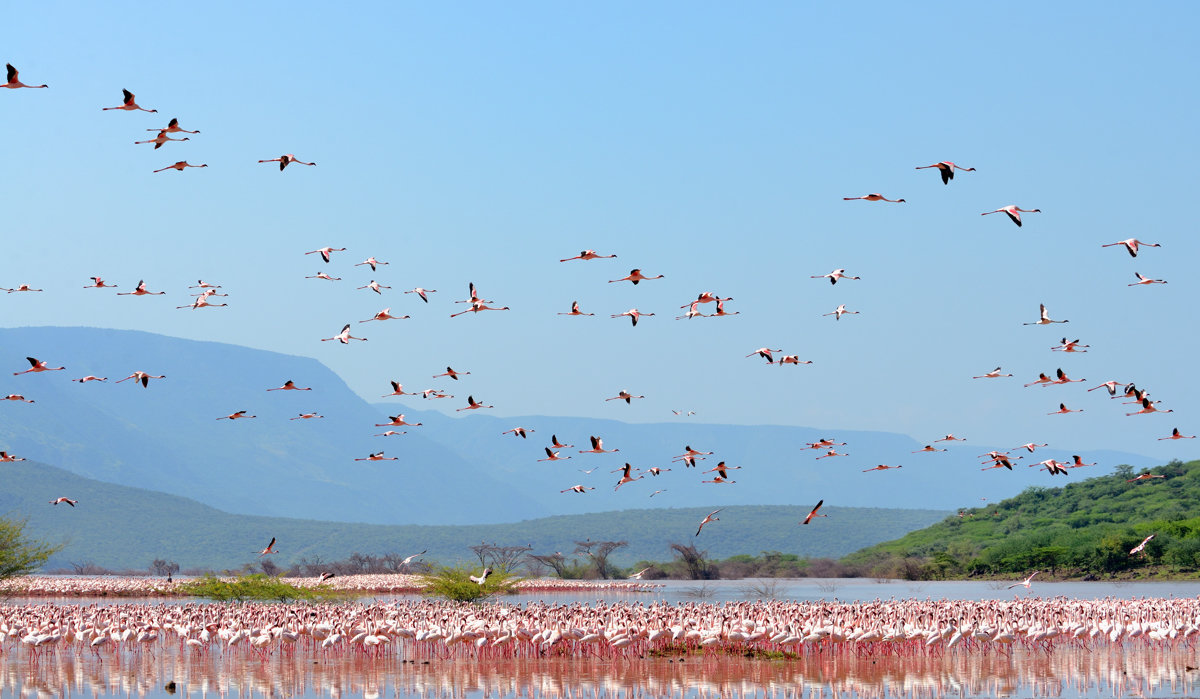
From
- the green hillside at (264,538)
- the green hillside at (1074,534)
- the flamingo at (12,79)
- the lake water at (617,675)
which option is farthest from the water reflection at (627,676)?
the green hillside at (264,538)

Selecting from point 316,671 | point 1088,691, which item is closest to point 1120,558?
point 1088,691

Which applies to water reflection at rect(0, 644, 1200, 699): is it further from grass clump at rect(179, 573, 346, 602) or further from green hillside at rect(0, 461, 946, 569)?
green hillside at rect(0, 461, 946, 569)

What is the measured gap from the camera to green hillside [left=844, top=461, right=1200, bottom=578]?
73312 millimetres

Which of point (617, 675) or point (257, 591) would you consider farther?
point (257, 591)

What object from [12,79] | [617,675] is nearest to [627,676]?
[617,675]

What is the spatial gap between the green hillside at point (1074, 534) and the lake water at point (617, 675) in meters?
41.2

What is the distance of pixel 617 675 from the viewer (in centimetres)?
2902

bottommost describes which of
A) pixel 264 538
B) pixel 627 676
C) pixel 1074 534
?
pixel 627 676

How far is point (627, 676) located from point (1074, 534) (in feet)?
210

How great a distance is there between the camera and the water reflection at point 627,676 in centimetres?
2661

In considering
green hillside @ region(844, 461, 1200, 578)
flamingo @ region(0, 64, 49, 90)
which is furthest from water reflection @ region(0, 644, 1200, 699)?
green hillside @ region(844, 461, 1200, 578)

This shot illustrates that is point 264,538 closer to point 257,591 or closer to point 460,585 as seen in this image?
point 257,591

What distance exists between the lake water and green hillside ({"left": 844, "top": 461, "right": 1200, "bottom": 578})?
41.2 m

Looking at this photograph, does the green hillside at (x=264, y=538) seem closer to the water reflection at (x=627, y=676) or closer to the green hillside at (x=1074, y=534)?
the green hillside at (x=1074, y=534)
